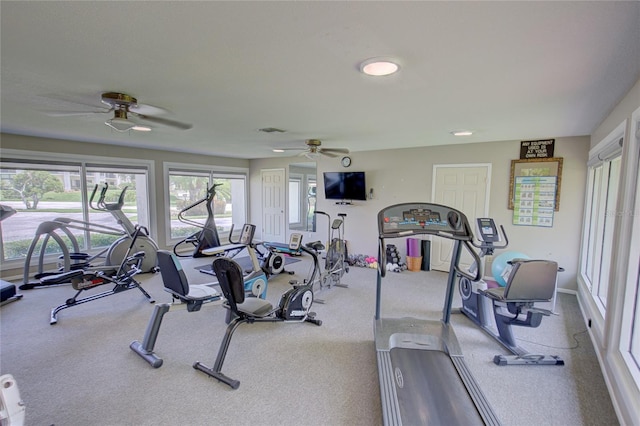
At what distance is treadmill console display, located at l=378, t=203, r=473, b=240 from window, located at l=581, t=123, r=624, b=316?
1461 mm

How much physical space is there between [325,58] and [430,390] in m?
2.32

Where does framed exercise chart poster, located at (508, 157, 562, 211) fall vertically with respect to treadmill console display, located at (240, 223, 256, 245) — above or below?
above

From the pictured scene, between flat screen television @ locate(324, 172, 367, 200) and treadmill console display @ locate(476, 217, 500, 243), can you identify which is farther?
flat screen television @ locate(324, 172, 367, 200)

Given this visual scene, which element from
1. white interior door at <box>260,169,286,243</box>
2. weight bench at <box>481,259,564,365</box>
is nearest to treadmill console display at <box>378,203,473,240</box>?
weight bench at <box>481,259,564,365</box>

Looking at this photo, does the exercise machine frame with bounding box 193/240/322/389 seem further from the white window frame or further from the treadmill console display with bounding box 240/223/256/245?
the white window frame

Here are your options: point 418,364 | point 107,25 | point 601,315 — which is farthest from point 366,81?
point 601,315

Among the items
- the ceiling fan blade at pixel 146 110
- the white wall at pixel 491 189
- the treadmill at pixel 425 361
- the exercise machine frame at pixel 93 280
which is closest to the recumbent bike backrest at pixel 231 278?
the treadmill at pixel 425 361

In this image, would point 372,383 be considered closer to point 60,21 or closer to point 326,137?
point 60,21

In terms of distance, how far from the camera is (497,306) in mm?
2938

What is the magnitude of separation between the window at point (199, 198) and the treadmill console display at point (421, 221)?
416 cm

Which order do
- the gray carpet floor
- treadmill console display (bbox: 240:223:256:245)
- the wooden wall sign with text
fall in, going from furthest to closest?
the wooden wall sign with text, treadmill console display (bbox: 240:223:256:245), the gray carpet floor

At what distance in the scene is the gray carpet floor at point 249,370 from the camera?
2.08m

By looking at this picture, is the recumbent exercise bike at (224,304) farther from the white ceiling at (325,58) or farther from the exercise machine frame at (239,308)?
the white ceiling at (325,58)

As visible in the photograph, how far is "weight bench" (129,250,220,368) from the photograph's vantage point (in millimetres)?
2680
